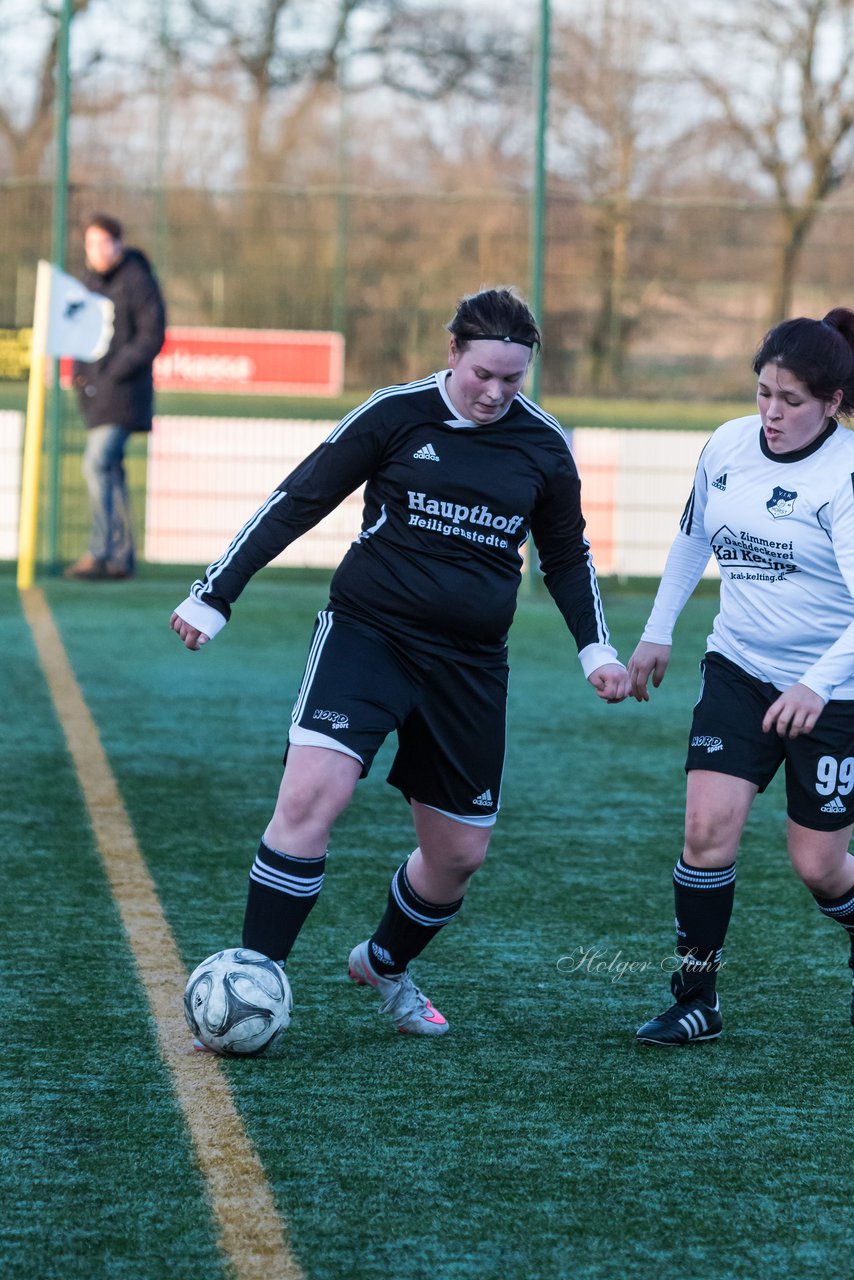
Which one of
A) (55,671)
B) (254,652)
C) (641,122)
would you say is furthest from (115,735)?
(641,122)

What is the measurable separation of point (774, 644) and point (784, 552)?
8.4 inches

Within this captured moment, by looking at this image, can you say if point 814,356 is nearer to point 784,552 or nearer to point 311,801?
point 784,552

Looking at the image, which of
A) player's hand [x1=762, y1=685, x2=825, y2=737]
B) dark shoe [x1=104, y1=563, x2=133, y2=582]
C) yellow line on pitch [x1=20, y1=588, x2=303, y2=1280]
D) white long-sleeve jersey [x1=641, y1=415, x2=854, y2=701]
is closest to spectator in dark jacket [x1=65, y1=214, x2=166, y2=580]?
dark shoe [x1=104, y1=563, x2=133, y2=582]

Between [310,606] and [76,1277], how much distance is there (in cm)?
969

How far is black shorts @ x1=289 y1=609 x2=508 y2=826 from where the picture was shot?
4246 mm

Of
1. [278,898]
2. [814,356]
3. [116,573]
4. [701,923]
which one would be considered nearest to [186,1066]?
[278,898]

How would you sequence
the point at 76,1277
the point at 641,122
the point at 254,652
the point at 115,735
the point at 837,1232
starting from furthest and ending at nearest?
the point at 641,122 < the point at 254,652 < the point at 115,735 < the point at 837,1232 < the point at 76,1277

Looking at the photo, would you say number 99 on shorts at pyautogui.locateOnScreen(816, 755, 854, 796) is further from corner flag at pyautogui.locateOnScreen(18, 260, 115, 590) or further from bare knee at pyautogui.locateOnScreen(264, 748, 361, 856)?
corner flag at pyautogui.locateOnScreen(18, 260, 115, 590)

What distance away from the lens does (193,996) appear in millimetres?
4227

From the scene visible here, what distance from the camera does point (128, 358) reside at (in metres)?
12.5

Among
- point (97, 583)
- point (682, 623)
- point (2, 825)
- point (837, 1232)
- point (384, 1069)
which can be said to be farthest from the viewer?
point (97, 583)

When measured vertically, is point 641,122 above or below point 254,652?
above

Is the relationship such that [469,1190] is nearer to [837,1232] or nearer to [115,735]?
[837,1232]

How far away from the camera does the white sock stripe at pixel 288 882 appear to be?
13.7 feet
